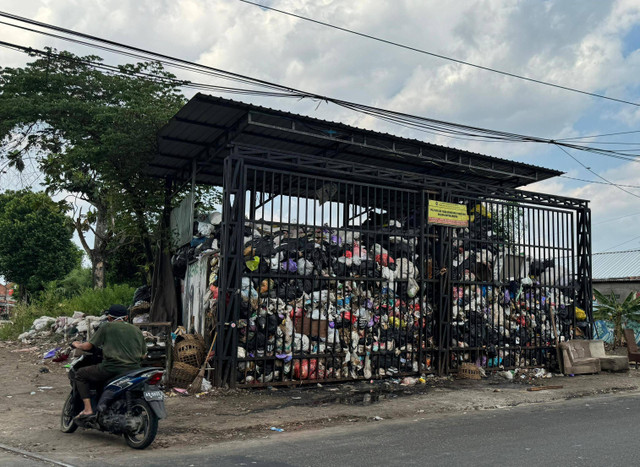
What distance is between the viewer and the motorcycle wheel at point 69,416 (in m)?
6.42

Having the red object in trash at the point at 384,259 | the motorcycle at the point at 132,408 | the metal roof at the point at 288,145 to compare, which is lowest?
the motorcycle at the point at 132,408

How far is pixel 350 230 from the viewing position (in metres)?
11.0

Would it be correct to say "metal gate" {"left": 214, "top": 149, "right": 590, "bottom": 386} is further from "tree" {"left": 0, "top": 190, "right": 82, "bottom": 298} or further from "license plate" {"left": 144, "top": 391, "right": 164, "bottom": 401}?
"tree" {"left": 0, "top": 190, "right": 82, "bottom": 298}

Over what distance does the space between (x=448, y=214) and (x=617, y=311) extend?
1152 cm

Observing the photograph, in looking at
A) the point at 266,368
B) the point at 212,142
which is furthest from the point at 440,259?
the point at 212,142

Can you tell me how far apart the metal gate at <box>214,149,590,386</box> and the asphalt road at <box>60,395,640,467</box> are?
10.1ft

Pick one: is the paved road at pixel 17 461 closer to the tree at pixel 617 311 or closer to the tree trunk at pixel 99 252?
the tree at pixel 617 311

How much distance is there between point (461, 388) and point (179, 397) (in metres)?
5.16

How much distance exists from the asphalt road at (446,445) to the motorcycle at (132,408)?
282mm

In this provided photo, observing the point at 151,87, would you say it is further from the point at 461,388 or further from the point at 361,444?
the point at 361,444

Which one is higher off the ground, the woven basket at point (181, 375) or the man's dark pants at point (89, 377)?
the man's dark pants at point (89, 377)

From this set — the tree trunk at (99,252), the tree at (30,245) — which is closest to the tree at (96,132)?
the tree trunk at (99,252)

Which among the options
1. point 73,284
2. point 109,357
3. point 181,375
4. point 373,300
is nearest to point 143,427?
point 109,357

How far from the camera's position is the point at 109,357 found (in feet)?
20.0
